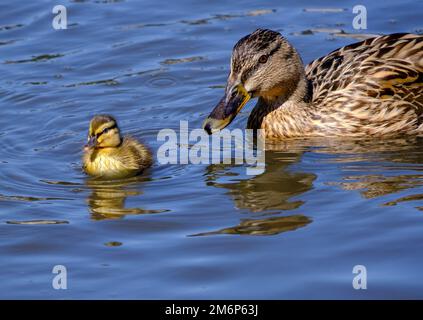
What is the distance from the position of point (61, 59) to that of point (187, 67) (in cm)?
144

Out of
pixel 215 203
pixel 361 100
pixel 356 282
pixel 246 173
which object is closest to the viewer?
pixel 356 282

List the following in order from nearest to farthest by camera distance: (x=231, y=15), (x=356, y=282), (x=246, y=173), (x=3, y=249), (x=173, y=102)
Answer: (x=356, y=282) < (x=3, y=249) < (x=246, y=173) < (x=173, y=102) < (x=231, y=15)

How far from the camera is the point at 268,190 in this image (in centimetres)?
896

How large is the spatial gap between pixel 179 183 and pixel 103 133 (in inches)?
31.2

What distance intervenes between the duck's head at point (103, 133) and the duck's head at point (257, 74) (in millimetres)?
849

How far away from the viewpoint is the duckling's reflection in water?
843 cm

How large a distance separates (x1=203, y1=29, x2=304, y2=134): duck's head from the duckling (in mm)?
766

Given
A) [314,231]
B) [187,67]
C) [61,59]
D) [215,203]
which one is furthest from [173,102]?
[314,231]

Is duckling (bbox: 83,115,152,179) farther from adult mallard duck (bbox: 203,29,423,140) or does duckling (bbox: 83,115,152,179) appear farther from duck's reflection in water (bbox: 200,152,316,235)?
adult mallard duck (bbox: 203,29,423,140)

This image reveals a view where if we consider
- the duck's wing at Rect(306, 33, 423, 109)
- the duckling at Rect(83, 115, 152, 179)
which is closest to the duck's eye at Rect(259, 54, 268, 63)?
the duck's wing at Rect(306, 33, 423, 109)

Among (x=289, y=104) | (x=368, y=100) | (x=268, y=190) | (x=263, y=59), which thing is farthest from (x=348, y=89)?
(x=268, y=190)

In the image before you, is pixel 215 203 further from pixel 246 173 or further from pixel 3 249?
pixel 3 249

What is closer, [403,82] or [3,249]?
[3,249]

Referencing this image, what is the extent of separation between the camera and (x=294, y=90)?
10594 millimetres
